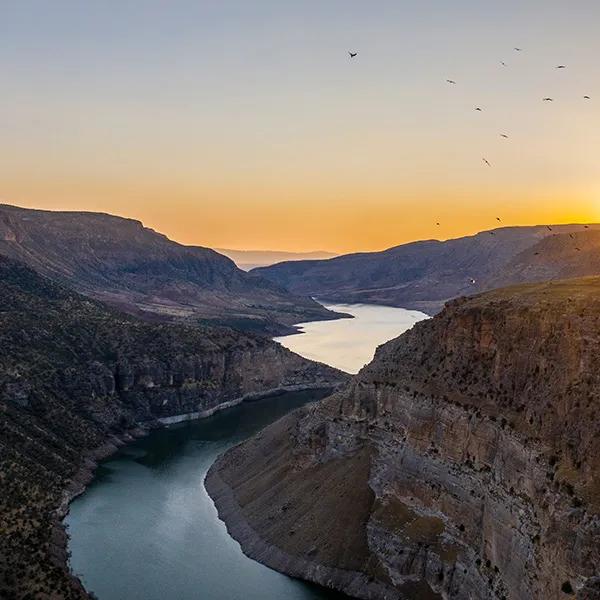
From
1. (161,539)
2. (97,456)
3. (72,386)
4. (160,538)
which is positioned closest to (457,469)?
(161,539)

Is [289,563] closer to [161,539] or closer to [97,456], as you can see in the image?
[161,539]

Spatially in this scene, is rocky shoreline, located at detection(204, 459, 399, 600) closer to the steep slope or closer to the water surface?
the water surface

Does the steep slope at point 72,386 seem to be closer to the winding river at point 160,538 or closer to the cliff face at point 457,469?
the winding river at point 160,538

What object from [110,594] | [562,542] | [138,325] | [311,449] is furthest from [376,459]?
[138,325]

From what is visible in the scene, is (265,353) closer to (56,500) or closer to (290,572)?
(56,500)

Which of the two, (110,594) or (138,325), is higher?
(138,325)

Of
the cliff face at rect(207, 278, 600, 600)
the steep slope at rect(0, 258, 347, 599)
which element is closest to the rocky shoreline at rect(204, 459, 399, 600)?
the cliff face at rect(207, 278, 600, 600)
